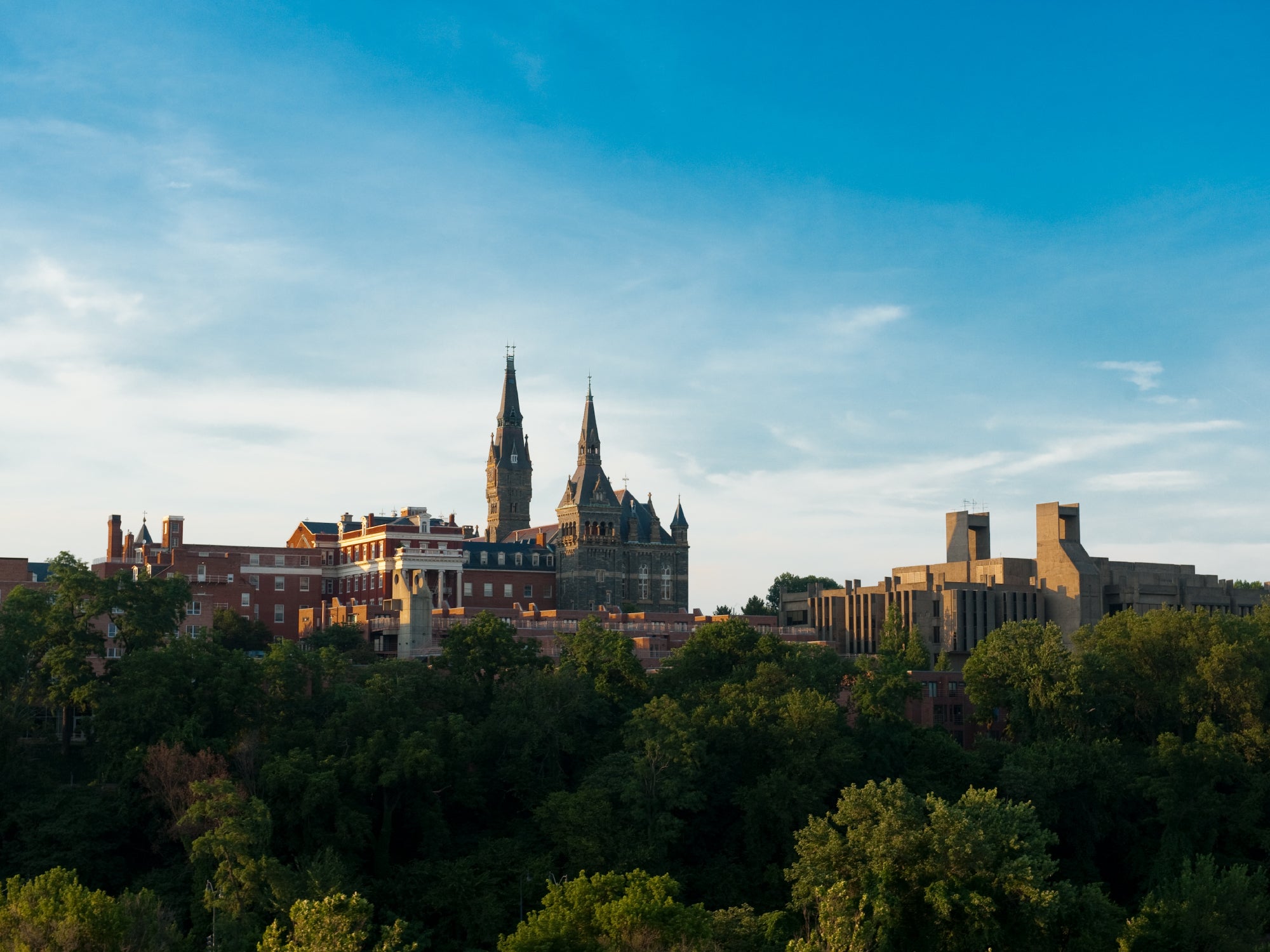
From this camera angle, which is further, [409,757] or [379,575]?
[379,575]

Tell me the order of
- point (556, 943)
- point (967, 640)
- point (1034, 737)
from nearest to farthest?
point (556, 943)
point (1034, 737)
point (967, 640)

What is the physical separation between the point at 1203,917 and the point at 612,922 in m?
31.1

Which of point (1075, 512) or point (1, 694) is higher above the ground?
point (1075, 512)

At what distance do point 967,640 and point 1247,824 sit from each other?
170 feet

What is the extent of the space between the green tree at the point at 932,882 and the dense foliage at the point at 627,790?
14cm

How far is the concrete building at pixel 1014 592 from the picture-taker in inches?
5512

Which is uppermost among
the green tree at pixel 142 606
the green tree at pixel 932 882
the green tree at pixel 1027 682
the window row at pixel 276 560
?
the window row at pixel 276 560

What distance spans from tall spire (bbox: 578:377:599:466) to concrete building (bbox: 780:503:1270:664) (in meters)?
45.3

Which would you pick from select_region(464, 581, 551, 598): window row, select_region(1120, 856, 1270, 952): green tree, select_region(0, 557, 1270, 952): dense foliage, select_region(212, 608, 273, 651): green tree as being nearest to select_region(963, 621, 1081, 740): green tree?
select_region(0, 557, 1270, 952): dense foliage

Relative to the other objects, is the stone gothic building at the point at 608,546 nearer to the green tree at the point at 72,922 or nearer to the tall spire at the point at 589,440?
the tall spire at the point at 589,440

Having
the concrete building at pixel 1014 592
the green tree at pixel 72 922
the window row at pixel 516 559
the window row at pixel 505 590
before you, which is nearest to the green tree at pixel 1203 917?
the green tree at pixel 72 922

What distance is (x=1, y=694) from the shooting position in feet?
279

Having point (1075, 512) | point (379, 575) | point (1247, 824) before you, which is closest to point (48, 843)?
point (1247, 824)

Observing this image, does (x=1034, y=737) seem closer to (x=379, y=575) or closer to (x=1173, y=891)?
(x=1173, y=891)
